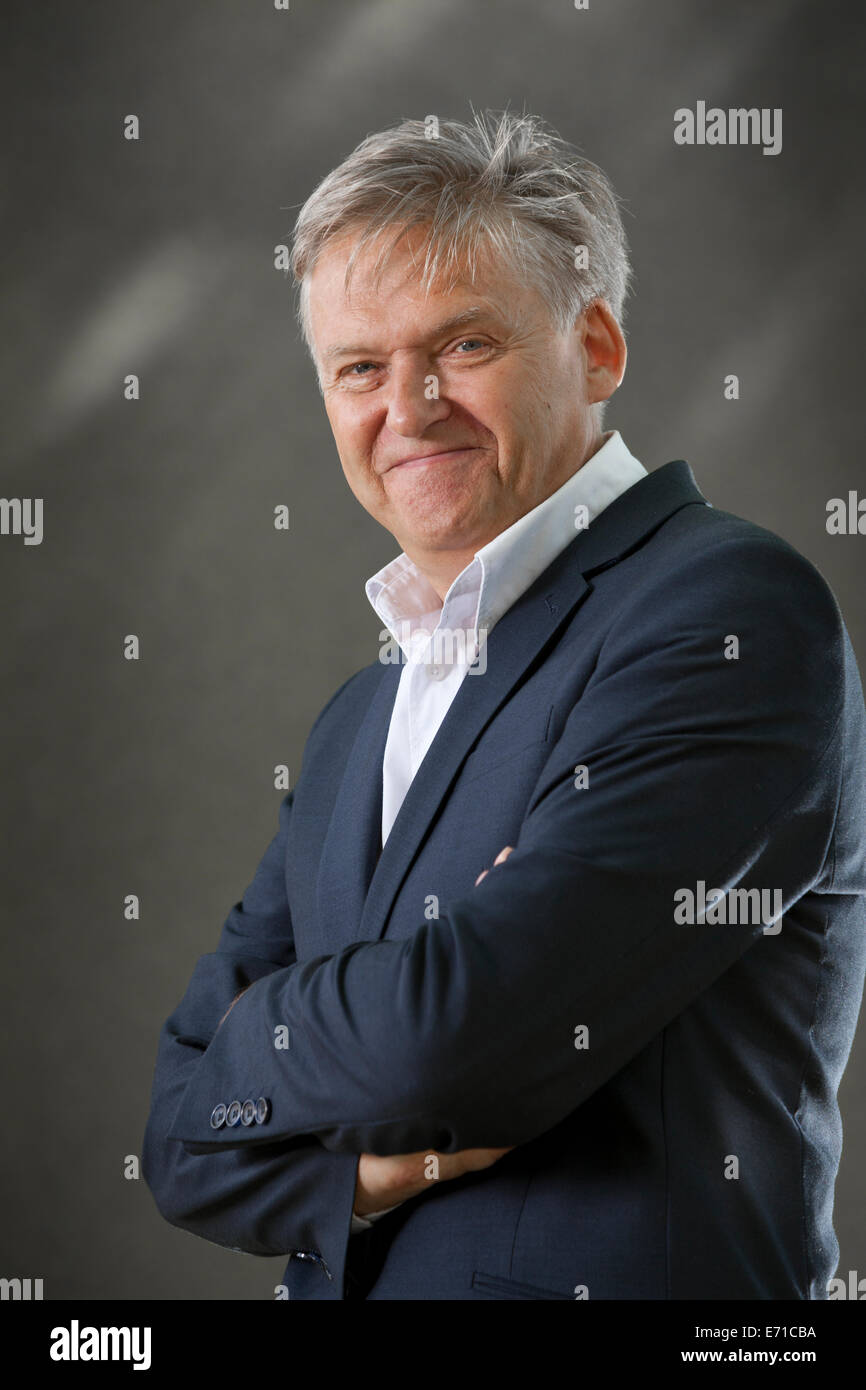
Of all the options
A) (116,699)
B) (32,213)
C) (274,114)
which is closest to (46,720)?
(116,699)

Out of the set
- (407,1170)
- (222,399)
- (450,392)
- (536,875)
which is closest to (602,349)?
(450,392)

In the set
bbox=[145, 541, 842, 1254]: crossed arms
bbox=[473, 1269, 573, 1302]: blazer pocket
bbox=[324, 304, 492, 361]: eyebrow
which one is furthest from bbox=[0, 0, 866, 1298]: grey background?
bbox=[473, 1269, 573, 1302]: blazer pocket

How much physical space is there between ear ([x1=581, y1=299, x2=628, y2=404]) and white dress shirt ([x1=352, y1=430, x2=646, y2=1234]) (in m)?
0.07

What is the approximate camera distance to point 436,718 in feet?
6.13

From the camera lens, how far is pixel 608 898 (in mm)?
1384

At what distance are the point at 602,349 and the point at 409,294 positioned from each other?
1.03 ft

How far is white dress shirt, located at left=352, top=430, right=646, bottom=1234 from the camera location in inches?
70.3

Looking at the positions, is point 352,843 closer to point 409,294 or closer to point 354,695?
point 354,695

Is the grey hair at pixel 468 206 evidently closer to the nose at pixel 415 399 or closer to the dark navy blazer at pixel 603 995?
the nose at pixel 415 399

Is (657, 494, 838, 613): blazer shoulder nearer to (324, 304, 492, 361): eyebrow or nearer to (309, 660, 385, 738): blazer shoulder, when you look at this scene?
(324, 304, 492, 361): eyebrow

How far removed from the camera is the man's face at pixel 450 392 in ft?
5.85

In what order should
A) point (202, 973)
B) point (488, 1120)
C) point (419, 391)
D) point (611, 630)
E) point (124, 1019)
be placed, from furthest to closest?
point (124, 1019) < point (202, 973) < point (419, 391) < point (611, 630) < point (488, 1120)
